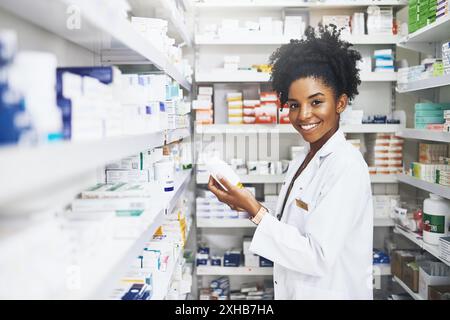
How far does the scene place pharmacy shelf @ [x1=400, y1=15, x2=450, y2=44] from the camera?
275 cm

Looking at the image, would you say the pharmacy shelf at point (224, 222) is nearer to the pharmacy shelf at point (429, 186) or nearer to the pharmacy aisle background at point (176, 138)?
the pharmacy aisle background at point (176, 138)

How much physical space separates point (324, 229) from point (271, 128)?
1772 millimetres

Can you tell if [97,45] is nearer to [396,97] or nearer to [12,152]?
[12,152]

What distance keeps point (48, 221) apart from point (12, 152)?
1.08 ft

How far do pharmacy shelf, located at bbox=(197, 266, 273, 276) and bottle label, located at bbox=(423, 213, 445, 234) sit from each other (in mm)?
1289

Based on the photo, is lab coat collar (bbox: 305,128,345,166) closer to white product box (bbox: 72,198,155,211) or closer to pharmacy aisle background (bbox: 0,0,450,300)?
pharmacy aisle background (bbox: 0,0,450,300)

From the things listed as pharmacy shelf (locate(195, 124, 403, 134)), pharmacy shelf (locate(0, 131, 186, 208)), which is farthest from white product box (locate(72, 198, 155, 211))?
→ pharmacy shelf (locate(195, 124, 403, 134))

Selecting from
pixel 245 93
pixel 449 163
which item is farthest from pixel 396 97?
pixel 245 93

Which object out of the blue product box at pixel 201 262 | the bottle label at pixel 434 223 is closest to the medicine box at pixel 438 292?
the bottle label at pixel 434 223

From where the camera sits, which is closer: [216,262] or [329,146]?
[329,146]

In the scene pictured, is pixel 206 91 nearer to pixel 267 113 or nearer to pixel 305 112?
pixel 267 113

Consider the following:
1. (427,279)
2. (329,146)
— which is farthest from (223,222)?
(329,146)

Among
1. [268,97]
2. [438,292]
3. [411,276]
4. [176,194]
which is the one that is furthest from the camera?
[268,97]

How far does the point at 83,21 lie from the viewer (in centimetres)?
128
